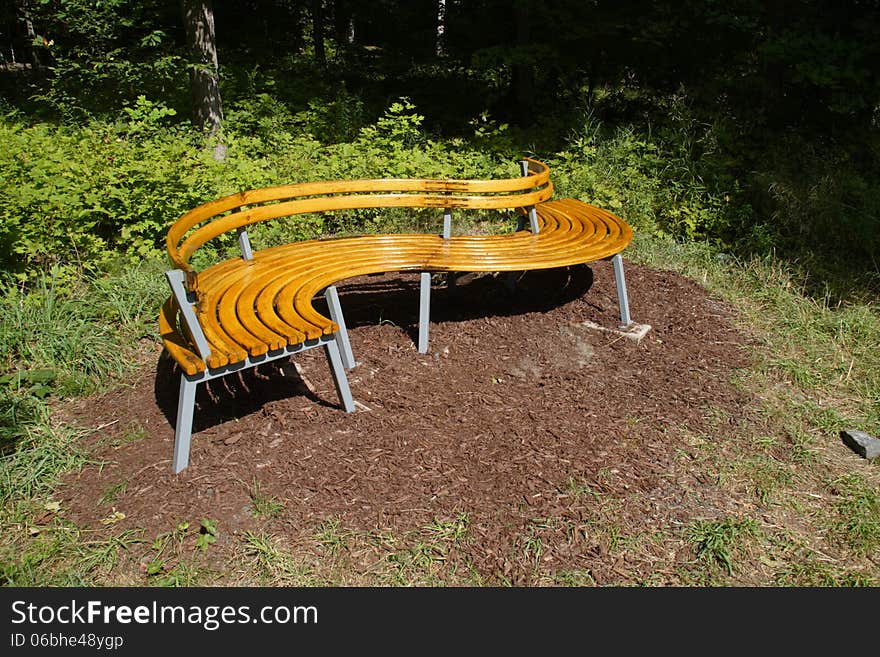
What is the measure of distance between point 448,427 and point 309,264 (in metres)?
1.28

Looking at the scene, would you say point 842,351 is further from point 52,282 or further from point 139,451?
point 52,282

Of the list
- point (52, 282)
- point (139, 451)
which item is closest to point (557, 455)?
point (139, 451)

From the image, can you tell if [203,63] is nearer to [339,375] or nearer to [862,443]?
[339,375]

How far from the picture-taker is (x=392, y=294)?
486 centimetres

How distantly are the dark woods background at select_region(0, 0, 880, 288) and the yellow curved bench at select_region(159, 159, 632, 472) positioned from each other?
2234 mm

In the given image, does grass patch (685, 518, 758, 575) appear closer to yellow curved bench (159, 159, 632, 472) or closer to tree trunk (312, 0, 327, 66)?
yellow curved bench (159, 159, 632, 472)

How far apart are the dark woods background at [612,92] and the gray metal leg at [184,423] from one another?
3645mm

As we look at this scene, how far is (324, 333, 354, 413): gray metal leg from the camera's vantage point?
10.5ft

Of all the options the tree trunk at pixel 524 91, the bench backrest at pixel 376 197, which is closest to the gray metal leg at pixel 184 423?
the bench backrest at pixel 376 197

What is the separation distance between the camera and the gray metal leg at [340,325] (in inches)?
145

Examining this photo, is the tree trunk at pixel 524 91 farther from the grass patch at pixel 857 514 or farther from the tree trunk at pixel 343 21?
the grass patch at pixel 857 514

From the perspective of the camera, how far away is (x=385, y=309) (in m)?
4.61

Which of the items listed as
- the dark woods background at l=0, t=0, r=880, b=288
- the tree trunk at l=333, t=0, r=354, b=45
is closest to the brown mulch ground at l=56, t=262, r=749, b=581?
the dark woods background at l=0, t=0, r=880, b=288

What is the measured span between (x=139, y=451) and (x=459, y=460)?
1493 millimetres
